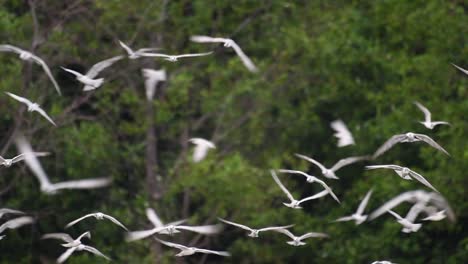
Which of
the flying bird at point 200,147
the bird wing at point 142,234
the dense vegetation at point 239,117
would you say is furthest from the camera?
the dense vegetation at point 239,117

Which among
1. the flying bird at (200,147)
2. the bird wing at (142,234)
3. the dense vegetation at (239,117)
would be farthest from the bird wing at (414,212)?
the dense vegetation at (239,117)

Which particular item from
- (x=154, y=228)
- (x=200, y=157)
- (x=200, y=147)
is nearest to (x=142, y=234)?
(x=154, y=228)

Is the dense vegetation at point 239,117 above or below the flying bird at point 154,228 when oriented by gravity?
below

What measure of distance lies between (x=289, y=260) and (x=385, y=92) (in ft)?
10.5

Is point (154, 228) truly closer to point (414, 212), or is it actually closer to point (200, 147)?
point (200, 147)

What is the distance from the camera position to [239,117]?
2417 centimetres

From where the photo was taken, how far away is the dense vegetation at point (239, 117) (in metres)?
22.5

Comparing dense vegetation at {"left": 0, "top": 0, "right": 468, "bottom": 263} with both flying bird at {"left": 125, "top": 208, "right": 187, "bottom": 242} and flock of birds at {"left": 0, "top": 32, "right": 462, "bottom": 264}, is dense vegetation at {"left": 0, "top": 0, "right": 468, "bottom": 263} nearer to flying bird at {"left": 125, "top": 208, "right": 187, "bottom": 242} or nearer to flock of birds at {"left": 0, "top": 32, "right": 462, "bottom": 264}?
flying bird at {"left": 125, "top": 208, "right": 187, "bottom": 242}

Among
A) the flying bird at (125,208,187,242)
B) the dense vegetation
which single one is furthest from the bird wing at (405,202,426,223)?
the dense vegetation

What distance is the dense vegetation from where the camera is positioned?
22.5 m

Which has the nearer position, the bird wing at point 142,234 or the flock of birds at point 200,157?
the flock of birds at point 200,157

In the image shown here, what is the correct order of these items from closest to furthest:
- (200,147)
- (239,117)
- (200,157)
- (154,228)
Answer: (154,228) → (200,147) → (200,157) → (239,117)

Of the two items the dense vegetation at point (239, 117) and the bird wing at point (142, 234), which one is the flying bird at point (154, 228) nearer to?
the bird wing at point (142, 234)

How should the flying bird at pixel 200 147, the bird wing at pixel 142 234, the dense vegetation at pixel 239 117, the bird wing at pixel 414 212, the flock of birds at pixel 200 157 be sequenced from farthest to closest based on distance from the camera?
1. the dense vegetation at pixel 239 117
2. the flying bird at pixel 200 147
3. the bird wing at pixel 414 212
4. the bird wing at pixel 142 234
5. the flock of birds at pixel 200 157
